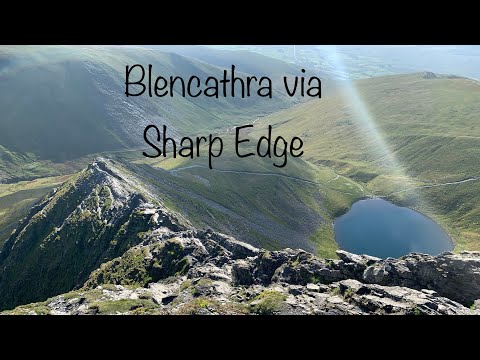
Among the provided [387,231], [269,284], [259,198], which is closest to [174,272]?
[269,284]

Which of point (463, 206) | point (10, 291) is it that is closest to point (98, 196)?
point (10, 291)

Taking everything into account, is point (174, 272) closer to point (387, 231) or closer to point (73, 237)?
point (73, 237)

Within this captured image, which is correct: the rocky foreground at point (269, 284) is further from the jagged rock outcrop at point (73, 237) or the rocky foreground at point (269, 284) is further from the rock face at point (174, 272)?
the jagged rock outcrop at point (73, 237)

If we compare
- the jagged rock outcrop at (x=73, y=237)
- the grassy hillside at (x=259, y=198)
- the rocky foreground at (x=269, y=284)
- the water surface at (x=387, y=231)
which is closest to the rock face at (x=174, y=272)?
the rocky foreground at (x=269, y=284)

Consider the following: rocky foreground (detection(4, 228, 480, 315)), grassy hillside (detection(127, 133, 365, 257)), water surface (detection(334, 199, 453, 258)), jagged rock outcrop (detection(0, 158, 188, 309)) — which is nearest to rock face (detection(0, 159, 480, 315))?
rocky foreground (detection(4, 228, 480, 315))

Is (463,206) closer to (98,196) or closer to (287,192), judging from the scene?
(287,192)
